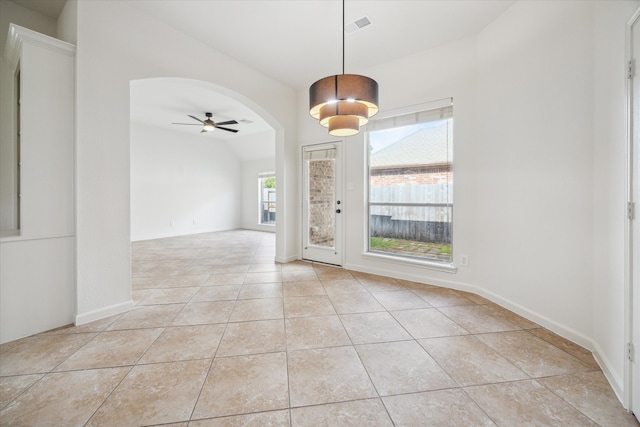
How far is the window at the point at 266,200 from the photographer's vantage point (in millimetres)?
9398

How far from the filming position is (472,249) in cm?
320

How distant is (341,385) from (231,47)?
3.94 m

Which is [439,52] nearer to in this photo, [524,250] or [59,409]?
[524,250]

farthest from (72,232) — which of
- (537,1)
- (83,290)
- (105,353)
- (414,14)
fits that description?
(537,1)

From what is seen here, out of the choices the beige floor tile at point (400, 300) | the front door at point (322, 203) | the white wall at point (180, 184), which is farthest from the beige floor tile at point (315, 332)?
the white wall at point (180, 184)

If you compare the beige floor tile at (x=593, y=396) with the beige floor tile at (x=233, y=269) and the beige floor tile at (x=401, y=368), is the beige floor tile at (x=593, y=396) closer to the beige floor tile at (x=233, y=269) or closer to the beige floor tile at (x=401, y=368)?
the beige floor tile at (x=401, y=368)

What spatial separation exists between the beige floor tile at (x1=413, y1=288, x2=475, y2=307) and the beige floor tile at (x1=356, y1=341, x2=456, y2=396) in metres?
0.99

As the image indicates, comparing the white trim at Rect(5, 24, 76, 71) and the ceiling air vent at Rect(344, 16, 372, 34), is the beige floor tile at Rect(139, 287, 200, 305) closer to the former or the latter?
the white trim at Rect(5, 24, 76, 71)

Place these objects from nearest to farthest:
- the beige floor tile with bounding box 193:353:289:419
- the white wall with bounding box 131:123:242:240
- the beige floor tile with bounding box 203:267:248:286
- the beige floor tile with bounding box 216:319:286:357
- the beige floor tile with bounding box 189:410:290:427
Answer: the beige floor tile with bounding box 189:410:290:427 < the beige floor tile with bounding box 193:353:289:419 < the beige floor tile with bounding box 216:319:286:357 < the beige floor tile with bounding box 203:267:248:286 < the white wall with bounding box 131:123:242:240

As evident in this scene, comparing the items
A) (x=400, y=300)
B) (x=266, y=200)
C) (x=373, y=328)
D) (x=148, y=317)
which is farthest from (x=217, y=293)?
(x=266, y=200)

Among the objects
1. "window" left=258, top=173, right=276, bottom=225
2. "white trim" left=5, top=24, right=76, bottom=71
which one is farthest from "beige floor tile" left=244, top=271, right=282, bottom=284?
"window" left=258, top=173, right=276, bottom=225

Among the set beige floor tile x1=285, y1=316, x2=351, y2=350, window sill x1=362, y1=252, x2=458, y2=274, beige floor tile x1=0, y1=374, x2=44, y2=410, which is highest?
window sill x1=362, y1=252, x2=458, y2=274

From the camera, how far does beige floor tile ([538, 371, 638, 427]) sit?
4.49ft

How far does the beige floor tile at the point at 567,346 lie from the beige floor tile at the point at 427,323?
642mm
